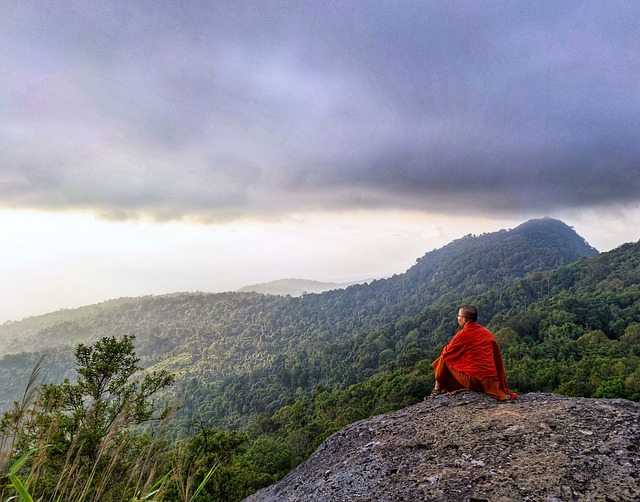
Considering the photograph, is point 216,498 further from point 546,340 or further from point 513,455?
point 546,340

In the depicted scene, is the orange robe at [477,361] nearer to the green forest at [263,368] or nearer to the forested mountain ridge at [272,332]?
the green forest at [263,368]

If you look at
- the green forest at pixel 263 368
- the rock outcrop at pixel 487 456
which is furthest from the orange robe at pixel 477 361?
the green forest at pixel 263 368

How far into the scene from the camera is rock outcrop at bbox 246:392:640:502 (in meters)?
3.84

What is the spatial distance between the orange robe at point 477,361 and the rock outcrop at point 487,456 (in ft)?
0.92

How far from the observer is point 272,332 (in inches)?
5679

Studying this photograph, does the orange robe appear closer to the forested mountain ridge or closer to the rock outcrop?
the rock outcrop

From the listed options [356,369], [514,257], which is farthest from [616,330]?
[514,257]

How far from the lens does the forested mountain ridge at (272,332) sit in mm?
83875

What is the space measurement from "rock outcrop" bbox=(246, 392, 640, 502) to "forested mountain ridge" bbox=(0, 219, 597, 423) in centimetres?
7026

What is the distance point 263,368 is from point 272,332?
4981 centimetres

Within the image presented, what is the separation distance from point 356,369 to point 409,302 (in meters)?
77.5

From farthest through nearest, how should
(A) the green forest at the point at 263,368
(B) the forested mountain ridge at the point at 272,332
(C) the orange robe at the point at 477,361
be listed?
(B) the forested mountain ridge at the point at 272,332, (C) the orange robe at the point at 477,361, (A) the green forest at the point at 263,368

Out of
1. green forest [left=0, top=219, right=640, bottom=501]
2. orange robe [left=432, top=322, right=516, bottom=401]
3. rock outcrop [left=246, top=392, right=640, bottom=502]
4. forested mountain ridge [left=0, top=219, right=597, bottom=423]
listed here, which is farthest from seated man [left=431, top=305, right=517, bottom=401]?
forested mountain ridge [left=0, top=219, right=597, bottom=423]

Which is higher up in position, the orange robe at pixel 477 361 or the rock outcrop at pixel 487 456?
the orange robe at pixel 477 361
